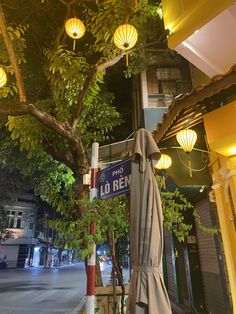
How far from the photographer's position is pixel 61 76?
222 inches

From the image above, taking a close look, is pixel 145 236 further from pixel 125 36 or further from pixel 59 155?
pixel 125 36

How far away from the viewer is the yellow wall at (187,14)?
4.65 metres

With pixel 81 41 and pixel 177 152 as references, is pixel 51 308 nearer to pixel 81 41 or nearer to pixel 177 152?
pixel 177 152

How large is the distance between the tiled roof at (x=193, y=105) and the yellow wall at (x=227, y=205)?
3.26 feet

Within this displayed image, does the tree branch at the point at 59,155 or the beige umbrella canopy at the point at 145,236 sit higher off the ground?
the tree branch at the point at 59,155

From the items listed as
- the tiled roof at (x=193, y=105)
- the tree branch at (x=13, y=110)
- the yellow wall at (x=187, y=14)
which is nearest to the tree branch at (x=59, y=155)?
the tree branch at (x=13, y=110)

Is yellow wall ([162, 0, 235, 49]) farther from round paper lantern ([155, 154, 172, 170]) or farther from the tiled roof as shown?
round paper lantern ([155, 154, 172, 170])

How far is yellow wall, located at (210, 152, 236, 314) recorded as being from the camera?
4598mm

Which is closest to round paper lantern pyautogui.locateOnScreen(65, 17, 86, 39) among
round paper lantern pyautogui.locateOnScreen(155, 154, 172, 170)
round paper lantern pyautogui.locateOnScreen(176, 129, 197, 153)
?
round paper lantern pyautogui.locateOnScreen(176, 129, 197, 153)

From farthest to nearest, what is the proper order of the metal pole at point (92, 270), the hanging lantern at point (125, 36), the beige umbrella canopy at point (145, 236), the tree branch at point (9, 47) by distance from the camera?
the hanging lantern at point (125, 36), the tree branch at point (9, 47), the metal pole at point (92, 270), the beige umbrella canopy at point (145, 236)

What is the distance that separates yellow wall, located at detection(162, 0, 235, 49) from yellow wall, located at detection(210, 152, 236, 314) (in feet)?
8.24

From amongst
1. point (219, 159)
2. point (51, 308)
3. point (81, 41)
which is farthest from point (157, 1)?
point (51, 308)

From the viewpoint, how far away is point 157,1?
8211mm

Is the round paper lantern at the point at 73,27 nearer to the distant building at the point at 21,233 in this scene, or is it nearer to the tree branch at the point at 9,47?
the tree branch at the point at 9,47
